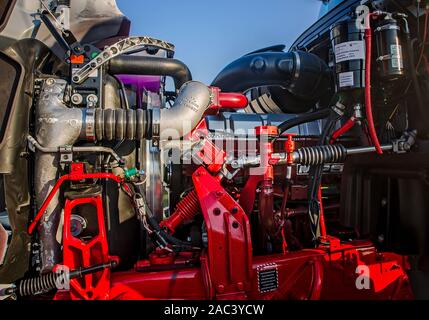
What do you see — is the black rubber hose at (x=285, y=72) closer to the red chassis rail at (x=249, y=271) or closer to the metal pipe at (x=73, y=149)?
the red chassis rail at (x=249, y=271)

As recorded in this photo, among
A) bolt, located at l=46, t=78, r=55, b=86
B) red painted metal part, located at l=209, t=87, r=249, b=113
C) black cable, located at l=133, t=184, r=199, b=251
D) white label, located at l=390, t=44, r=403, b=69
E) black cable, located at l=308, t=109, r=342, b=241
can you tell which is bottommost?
black cable, located at l=133, t=184, r=199, b=251

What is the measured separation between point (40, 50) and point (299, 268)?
2207 mm

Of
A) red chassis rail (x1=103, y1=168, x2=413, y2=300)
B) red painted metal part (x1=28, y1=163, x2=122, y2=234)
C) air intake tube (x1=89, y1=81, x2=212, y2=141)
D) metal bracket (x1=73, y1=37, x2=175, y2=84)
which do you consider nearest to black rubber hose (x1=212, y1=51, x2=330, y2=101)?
air intake tube (x1=89, y1=81, x2=212, y2=141)

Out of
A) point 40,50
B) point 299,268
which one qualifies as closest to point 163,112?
point 40,50

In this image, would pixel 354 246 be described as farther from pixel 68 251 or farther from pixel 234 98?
pixel 68 251

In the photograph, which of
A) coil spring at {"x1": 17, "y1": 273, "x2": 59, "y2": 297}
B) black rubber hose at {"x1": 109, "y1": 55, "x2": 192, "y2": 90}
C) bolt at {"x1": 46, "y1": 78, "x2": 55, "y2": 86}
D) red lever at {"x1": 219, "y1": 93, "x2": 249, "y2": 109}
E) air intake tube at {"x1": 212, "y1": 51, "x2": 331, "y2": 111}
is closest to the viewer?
coil spring at {"x1": 17, "y1": 273, "x2": 59, "y2": 297}

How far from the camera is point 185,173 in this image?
2273 mm

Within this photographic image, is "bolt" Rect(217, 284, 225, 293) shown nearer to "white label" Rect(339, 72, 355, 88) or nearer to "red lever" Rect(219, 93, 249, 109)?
"red lever" Rect(219, 93, 249, 109)

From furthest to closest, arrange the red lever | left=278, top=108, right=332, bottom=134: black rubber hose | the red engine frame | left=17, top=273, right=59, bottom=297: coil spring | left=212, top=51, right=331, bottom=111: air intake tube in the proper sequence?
left=212, top=51, right=331, bottom=111: air intake tube < left=278, top=108, right=332, bottom=134: black rubber hose < the red lever < the red engine frame < left=17, top=273, right=59, bottom=297: coil spring

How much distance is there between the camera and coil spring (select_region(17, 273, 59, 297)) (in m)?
1.53

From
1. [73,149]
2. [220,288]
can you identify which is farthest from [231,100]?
[220,288]

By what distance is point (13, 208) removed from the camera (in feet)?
5.35

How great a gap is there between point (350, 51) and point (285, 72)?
0.75 m

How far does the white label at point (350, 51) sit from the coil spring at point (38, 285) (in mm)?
2234
